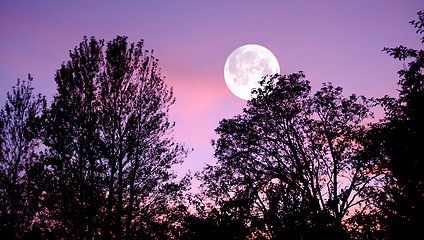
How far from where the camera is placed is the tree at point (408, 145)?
11561 mm

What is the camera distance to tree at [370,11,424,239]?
37.9ft

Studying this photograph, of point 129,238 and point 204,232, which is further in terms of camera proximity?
point 129,238

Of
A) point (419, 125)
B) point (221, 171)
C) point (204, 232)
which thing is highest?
point (221, 171)

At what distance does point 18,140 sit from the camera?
22.2 m

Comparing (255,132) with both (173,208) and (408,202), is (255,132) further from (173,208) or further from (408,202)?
(408,202)

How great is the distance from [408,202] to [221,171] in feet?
44.1

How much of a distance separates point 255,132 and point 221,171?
14.4ft

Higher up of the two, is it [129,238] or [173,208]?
[173,208]

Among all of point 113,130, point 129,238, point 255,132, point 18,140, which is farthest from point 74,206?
point 255,132

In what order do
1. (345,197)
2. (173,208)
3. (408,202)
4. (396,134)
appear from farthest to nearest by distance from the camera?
(345,197) → (173,208) → (396,134) → (408,202)

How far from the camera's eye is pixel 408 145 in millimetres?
13648

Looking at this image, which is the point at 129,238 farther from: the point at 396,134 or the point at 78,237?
the point at 396,134

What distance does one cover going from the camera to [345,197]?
19.2m

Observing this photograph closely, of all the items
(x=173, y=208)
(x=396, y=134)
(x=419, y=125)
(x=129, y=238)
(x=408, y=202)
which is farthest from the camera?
(x=173, y=208)
